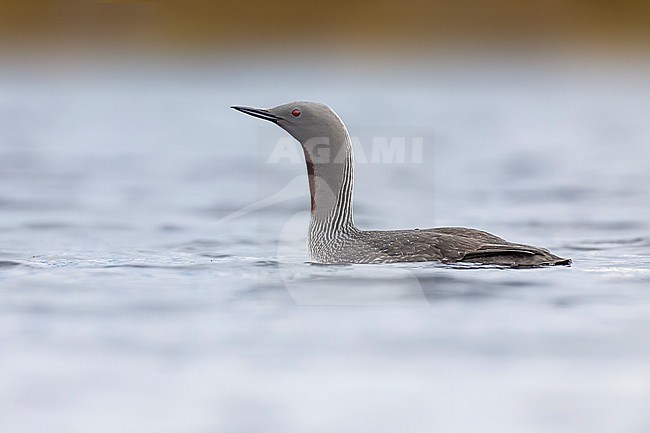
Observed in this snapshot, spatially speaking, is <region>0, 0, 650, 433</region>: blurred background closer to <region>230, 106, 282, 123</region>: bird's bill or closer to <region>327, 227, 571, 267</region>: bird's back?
<region>327, 227, 571, 267</region>: bird's back

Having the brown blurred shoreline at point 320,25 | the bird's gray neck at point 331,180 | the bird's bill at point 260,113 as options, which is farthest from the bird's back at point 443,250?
the brown blurred shoreline at point 320,25

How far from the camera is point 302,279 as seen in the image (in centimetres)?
735

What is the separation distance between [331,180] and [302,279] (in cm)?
72

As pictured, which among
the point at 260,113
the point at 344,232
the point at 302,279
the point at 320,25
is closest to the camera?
the point at 302,279

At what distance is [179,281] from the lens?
7.32 metres

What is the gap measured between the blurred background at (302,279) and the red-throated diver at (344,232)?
0.10 meters

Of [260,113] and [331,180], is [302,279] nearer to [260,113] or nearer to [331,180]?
[331,180]

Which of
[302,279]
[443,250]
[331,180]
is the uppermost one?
[331,180]

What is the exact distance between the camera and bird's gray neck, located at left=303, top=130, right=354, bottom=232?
7.73 meters

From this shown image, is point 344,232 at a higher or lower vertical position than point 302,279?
higher

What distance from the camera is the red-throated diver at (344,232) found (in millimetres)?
7391

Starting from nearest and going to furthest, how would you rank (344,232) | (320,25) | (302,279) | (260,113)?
(302,279)
(260,113)
(344,232)
(320,25)

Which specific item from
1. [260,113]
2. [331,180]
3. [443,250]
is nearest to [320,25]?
[331,180]

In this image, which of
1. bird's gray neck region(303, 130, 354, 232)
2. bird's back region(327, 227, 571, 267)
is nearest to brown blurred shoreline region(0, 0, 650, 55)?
bird's gray neck region(303, 130, 354, 232)
